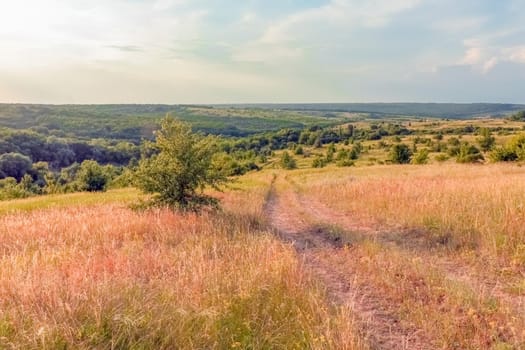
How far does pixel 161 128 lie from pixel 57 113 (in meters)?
198

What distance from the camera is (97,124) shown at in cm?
16238

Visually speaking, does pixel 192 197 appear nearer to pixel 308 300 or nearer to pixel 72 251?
pixel 72 251

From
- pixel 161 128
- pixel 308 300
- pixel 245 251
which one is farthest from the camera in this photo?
pixel 161 128

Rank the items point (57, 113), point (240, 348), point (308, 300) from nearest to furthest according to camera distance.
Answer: point (240, 348) < point (308, 300) < point (57, 113)

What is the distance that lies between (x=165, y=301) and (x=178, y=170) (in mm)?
7260

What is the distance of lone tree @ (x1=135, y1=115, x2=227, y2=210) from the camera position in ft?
37.2

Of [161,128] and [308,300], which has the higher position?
[161,128]

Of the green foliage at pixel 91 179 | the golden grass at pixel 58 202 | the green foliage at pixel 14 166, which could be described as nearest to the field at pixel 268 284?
the golden grass at pixel 58 202

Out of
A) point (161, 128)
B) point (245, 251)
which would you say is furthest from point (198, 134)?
point (245, 251)

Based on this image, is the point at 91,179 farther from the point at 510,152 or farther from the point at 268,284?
the point at 510,152

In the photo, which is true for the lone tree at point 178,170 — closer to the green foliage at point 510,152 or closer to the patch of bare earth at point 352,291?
the patch of bare earth at point 352,291

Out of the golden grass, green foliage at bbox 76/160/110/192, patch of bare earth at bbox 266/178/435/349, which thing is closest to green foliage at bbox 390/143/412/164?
green foliage at bbox 76/160/110/192

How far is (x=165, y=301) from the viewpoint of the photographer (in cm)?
432

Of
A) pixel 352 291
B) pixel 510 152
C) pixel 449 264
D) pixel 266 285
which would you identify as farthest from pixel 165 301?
pixel 510 152
